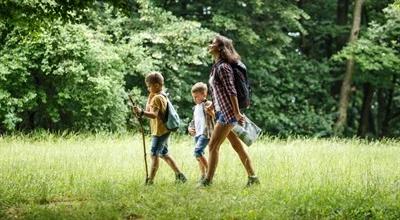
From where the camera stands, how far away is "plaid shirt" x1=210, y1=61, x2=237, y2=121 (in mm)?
6652

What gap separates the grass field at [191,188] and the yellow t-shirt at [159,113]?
2.33 feet

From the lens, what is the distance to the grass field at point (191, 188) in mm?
5574

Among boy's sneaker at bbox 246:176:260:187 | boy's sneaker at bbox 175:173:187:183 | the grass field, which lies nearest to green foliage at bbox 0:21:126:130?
the grass field

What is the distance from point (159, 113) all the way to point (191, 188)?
1106 mm

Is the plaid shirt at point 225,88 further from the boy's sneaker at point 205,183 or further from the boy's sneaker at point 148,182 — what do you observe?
the boy's sneaker at point 148,182

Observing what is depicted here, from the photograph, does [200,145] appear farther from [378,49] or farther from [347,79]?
[347,79]

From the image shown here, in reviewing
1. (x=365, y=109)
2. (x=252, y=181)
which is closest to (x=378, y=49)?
(x=365, y=109)

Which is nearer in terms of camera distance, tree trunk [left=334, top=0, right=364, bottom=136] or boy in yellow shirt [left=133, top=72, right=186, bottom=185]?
boy in yellow shirt [left=133, top=72, right=186, bottom=185]

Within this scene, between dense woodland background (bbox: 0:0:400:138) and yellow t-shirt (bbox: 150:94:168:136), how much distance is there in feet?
8.13

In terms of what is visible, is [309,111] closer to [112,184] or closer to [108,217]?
[112,184]

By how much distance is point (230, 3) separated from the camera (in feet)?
66.1

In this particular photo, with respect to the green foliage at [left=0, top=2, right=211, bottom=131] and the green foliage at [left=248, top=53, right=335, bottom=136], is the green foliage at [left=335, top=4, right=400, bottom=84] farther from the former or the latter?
the green foliage at [left=0, top=2, right=211, bottom=131]

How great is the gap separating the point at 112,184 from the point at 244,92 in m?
2.11

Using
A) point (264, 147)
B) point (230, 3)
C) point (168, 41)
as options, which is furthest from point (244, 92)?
point (230, 3)
